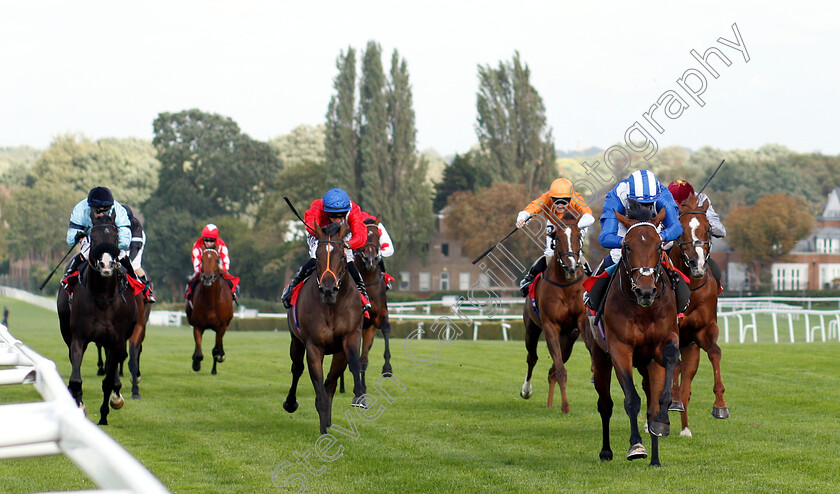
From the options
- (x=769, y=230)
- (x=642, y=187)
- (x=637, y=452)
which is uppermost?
(x=769, y=230)

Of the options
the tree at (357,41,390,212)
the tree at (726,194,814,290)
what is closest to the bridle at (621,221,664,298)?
the tree at (357,41,390,212)

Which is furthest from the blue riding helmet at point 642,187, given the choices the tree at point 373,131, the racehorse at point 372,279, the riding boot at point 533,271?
the tree at point 373,131

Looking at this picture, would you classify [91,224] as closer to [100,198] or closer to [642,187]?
[100,198]

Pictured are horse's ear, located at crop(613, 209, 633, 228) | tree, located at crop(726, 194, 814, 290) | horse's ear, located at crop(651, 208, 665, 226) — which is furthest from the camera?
tree, located at crop(726, 194, 814, 290)

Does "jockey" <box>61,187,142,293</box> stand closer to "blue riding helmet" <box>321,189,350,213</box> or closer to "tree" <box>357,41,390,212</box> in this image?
"blue riding helmet" <box>321,189,350,213</box>

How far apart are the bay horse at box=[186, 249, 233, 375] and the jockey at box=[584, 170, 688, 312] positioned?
26.1 feet

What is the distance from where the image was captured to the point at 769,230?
207ft

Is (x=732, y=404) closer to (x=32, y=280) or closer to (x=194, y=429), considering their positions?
(x=194, y=429)

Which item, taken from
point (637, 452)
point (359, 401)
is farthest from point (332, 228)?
point (637, 452)

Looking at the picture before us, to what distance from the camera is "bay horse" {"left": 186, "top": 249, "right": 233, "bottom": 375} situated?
47.8ft

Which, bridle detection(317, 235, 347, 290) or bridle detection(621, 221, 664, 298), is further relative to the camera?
bridle detection(317, 235, 347, 290)

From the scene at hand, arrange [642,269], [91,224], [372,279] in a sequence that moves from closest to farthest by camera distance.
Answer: [642,269], [91,224], [372,279]

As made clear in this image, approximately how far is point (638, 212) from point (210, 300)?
8835 mm

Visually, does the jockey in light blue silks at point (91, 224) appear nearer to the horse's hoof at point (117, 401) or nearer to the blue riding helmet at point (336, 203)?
the horse's hoof at point (117, 401)
